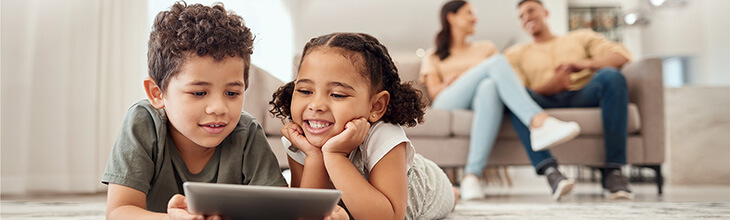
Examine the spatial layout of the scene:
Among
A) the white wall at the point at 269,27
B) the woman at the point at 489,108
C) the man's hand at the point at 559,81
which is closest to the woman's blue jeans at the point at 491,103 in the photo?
the woman at the point at 489,108

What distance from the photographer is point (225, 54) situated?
34.7 inches

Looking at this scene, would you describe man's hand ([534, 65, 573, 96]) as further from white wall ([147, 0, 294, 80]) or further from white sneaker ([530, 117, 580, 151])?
white wall ([147, 0, 294, 80])

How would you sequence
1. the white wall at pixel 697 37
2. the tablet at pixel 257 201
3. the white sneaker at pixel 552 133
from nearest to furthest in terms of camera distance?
the tablet at pixel 257 201 < the white sneaker at pixel 552 133 < the white wall at pixel 697 37

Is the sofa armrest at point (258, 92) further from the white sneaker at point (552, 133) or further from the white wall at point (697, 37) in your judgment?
the white wall at point (697, 37)

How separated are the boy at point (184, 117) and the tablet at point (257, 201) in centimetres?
19

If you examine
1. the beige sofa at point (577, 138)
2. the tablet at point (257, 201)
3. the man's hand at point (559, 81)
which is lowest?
the beige sofa at point (577, 138)

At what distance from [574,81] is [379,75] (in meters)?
1.89

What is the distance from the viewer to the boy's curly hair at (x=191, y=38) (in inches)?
34.4

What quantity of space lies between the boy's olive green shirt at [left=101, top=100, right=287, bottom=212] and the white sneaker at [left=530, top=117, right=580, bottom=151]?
129 centimetres

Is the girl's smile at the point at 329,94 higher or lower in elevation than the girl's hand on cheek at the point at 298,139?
higher

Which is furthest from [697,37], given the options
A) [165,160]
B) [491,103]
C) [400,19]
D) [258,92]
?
[165,160]

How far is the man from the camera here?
222 centimetres

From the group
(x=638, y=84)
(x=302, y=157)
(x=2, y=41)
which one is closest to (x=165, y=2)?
(x=2, y=41)

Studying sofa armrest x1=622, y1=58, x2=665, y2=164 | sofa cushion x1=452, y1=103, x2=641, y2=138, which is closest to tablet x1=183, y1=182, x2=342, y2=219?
sofa cushion x1=452, y1=103, x2=641, y2=138
